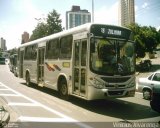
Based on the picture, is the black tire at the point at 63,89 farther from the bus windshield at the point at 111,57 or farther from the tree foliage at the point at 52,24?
the tree foliage at the point at 52,24

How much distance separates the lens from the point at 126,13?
48375mm

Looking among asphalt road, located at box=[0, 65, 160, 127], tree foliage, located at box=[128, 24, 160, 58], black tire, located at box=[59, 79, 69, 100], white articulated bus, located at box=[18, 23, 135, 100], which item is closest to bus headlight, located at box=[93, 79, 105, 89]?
white articulated bus, located at box=[18, 23, 135, 100]

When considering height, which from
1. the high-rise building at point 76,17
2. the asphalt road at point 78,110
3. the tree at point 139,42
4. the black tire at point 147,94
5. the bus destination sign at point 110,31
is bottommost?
the asphalt road at point 78,110

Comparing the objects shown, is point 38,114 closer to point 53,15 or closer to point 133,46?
point 133,46

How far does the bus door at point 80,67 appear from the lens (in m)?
11.4

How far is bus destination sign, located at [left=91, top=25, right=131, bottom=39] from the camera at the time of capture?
11.3 meters

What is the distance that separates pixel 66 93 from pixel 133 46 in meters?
3.76

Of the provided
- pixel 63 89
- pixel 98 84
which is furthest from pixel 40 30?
pixel 98 84

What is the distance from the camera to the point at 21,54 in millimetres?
22641

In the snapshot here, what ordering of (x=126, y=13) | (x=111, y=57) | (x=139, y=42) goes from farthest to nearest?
1. (x=126, y=13)
2. (x=139, y=42)
3. (x=111, y=57)

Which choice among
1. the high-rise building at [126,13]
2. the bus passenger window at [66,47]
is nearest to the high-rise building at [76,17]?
the high-rise building at [126,13]

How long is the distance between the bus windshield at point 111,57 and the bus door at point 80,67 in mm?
530

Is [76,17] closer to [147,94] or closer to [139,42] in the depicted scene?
[139,42]

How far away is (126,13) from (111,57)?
38581 mm
